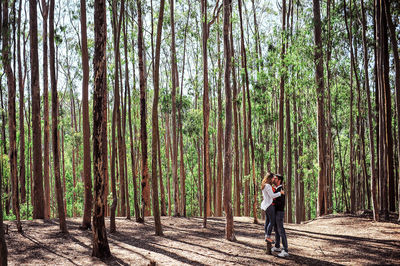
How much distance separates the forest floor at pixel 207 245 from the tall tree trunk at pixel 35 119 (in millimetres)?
749

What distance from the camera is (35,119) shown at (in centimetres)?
1191

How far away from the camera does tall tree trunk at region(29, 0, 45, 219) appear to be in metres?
11.5

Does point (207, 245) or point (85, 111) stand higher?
point (85, 111)

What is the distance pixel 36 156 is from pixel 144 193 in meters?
3.89

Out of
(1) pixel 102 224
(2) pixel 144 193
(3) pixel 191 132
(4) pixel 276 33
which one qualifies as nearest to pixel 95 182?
(1) pixel 102 224

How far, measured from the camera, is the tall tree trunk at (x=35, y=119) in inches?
453

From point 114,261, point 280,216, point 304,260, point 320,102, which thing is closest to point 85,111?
point 114,261

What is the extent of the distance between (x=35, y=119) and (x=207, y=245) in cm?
737

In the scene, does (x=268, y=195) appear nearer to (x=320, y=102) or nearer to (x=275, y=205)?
(x=275, y=205)

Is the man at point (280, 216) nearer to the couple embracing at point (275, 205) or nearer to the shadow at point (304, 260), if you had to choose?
the couple embracing at point (275, 205)

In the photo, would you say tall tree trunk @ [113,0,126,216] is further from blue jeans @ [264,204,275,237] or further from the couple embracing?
blue jeans @ [264,204,275,237]

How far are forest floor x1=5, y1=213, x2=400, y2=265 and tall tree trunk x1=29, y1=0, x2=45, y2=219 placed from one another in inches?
29.5

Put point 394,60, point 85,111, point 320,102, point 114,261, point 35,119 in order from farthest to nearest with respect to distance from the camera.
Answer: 1. point 320,102
2. point 35,119
3. point 394,60
4. point 85,111
5. point 114,261

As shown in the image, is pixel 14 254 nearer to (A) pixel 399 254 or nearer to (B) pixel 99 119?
(B) pixel 99 119
